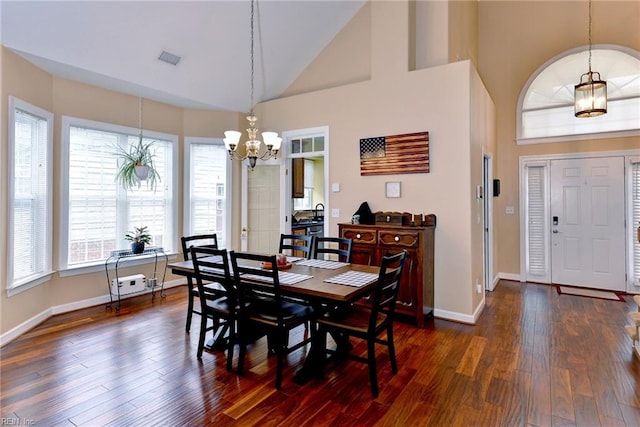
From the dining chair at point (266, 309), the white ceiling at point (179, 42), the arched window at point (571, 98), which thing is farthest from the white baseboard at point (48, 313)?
the arched window at point (571, 98)

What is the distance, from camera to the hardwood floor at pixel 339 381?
2.14 metres

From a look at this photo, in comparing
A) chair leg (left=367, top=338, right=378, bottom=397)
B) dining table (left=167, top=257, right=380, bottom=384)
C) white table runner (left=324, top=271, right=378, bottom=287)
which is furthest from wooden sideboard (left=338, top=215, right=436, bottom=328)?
chair leg (left=367, top=338, right=378, bottom=397)

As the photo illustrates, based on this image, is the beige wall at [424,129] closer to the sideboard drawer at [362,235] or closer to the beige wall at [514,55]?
the sideboard drawer at [362,235]

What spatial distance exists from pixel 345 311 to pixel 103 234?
360cm

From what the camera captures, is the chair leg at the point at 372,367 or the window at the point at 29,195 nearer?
the chair leg at the point at 372,367

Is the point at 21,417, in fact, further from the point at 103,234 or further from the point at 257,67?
the point at 257,67

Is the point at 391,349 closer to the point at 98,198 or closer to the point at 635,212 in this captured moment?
the point at 98,198

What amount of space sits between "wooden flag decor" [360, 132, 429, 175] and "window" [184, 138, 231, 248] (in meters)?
2.45

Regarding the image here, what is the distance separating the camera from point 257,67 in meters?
5.05

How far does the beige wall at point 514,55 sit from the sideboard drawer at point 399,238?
9.72 feet

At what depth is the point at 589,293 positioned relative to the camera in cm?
492

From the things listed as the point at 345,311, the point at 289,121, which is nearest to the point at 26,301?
the point at 345,311

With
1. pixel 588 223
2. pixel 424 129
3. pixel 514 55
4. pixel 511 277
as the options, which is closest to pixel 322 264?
pixel 424 129

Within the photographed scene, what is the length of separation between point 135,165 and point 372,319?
3.91 m
